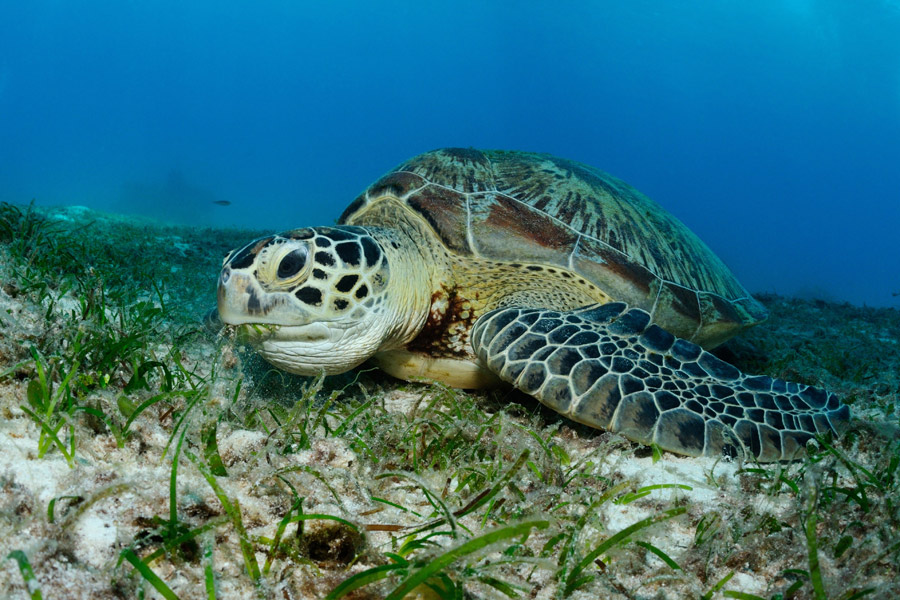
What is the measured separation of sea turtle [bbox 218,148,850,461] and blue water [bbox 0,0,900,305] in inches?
2776

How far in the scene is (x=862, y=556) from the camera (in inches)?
Answer: 37.4

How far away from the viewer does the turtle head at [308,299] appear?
201cm

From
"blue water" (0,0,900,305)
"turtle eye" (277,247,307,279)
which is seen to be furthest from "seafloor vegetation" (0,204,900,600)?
"blue water" (0,0,900,305)

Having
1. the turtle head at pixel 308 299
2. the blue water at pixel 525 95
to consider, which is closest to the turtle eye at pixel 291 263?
the turtle head at pixel 308 299

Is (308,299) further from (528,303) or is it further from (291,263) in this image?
(528,303)

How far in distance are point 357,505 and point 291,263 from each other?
1.26 m

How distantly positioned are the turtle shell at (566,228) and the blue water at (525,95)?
70257 mm

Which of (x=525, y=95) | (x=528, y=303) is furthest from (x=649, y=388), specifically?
(x=525, y=95)

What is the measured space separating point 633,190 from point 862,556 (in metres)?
3.61

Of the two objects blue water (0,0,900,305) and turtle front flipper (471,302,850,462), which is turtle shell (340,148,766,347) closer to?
turtle front flipper (471,302,850,462)

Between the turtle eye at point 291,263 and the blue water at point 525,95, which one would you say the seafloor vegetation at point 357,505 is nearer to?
the turtle eye at point 291,263

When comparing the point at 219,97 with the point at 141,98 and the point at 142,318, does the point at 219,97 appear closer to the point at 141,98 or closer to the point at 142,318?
the point at 141,98

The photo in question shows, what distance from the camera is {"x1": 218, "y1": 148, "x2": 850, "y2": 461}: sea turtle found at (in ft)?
5.98

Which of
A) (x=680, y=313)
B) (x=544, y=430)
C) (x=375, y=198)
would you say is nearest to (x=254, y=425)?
(x=544, y=430)
